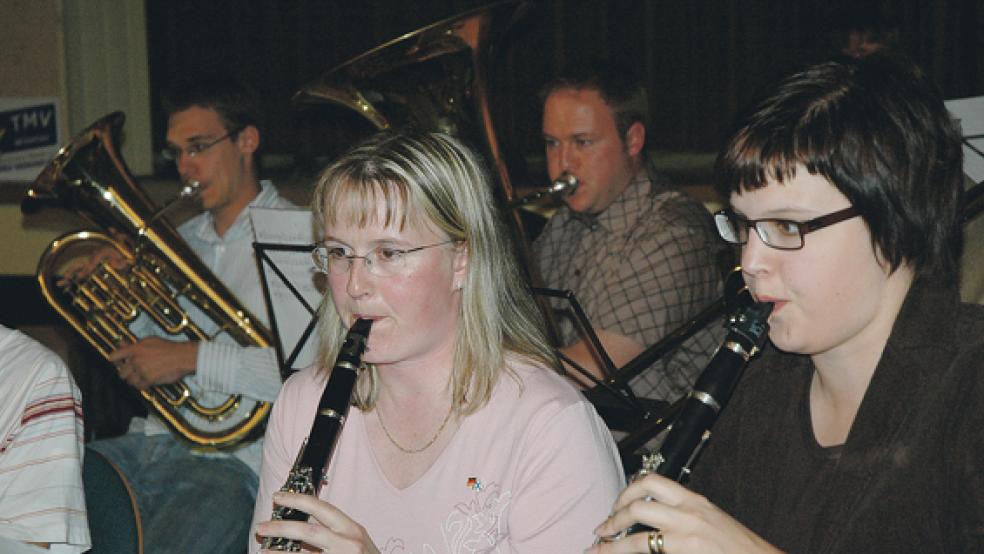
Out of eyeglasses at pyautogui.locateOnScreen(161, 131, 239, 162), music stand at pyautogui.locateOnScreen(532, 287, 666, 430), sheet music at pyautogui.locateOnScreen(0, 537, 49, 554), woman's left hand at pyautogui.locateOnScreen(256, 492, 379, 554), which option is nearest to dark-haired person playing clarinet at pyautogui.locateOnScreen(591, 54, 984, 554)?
woman's left hand at pyautogui.locateOnScreen(256, 492, 379, 554)

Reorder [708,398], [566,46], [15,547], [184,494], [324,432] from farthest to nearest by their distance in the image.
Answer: [566,46], [184,494], [15,547], [324,432], [708,398]

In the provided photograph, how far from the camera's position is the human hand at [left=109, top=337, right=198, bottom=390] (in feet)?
9.70

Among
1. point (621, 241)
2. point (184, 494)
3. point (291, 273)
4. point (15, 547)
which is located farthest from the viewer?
point (621, 241)

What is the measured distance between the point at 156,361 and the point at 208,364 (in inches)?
7.4

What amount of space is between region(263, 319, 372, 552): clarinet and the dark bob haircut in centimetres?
63

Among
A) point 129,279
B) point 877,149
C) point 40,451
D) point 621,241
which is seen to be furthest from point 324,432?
point 129,279

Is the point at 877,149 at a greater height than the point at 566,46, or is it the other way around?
the point at 566,46

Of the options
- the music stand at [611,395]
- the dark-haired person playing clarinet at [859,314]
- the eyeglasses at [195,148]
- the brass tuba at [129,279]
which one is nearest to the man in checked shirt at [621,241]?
the music stand at [611,395]

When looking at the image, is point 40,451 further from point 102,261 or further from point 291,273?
point 102,261

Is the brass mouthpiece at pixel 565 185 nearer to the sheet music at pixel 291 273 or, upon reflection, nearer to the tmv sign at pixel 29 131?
the sheet music at pixel 291 273

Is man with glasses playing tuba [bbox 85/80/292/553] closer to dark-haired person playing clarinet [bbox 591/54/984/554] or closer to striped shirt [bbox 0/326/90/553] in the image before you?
striped shirt [bbox 0/326/90/553]

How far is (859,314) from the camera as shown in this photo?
1.38 m

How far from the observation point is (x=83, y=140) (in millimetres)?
3205

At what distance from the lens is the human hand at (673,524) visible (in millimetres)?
1245
